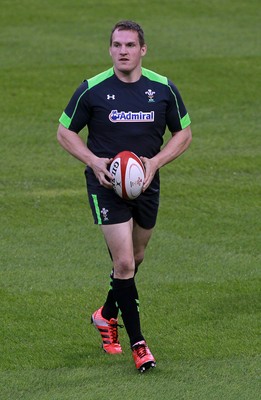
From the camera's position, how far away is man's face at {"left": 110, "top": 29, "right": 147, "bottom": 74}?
7.56 metres

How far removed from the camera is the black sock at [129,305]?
7629 millimetres

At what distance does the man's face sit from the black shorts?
30.1 inches

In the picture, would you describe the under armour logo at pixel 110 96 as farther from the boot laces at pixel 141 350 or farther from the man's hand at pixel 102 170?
the boot laces at pixel 141 350

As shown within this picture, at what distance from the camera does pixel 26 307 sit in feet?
28.9

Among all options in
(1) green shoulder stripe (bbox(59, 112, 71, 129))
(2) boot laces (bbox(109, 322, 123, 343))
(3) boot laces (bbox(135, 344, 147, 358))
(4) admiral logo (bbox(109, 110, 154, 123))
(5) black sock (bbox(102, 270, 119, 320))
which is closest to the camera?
(3) boot laces (bbox(135, 344, 147, 358))

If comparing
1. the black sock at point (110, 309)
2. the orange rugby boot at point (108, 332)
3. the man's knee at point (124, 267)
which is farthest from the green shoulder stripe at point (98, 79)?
the orange rugby boot at point (108, 332)

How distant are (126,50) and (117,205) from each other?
1.05 meters

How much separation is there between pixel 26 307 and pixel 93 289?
0.70 m

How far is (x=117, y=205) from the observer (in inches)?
301

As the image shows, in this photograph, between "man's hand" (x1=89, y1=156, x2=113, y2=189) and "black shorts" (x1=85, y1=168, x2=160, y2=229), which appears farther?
"black shorts" (x1=85, y1=168, x2=160, y2=229)

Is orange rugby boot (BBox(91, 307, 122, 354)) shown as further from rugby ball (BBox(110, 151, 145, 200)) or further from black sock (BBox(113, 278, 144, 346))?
rugby ball (BBox(110, 151, 145, 200))

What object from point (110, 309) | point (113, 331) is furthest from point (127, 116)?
point (113, 331)

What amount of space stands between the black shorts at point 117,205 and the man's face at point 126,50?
2.51 ft

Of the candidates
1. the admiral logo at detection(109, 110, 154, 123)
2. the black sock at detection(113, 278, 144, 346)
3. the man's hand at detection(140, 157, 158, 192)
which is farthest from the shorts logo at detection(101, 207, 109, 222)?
the admiral logo at detection(109, 110, 154, 123)
